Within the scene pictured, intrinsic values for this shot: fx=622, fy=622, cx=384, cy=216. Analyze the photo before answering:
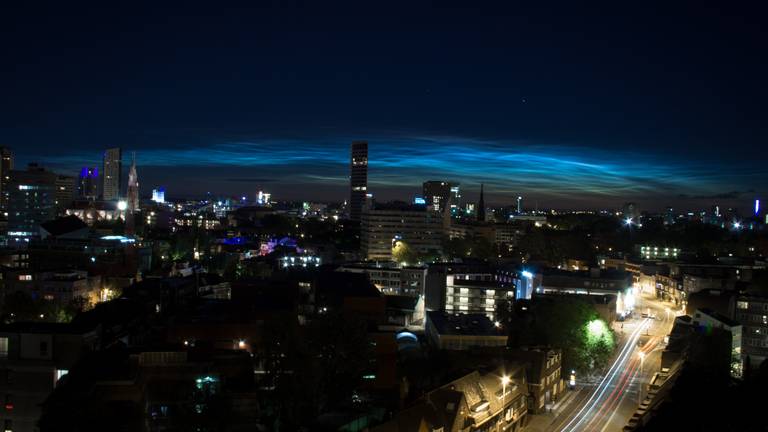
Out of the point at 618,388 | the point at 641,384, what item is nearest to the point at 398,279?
the point at 618,388

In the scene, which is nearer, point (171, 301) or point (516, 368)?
point (516, 368)

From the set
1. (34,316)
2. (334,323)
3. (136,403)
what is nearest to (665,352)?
(334,323)

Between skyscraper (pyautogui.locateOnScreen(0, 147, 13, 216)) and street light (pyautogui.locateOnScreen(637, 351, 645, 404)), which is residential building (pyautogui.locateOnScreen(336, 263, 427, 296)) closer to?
street light (pyautogui.locateOnScreen(637, 351, 645, 404))

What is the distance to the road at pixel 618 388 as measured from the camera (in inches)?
388

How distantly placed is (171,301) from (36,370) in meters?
7.93

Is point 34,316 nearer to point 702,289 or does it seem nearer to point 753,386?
point 753,386

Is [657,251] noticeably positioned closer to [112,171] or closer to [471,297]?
[471,297]

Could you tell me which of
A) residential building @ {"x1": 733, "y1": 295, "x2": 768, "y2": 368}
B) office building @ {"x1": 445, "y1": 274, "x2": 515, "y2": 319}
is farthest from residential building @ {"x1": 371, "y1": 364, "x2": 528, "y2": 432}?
residential building @ {"x1": 733, "y1": 295, "x2": 768, "y2": 368}

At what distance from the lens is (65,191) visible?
6006 centimetres

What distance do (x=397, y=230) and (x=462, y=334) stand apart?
24007 mm

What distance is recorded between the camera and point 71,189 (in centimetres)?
6288

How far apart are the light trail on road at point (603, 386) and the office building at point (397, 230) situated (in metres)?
20.6

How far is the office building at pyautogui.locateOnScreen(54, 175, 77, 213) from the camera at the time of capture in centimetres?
5556

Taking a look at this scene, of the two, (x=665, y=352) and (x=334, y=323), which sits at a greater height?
(x=334, y=323)
